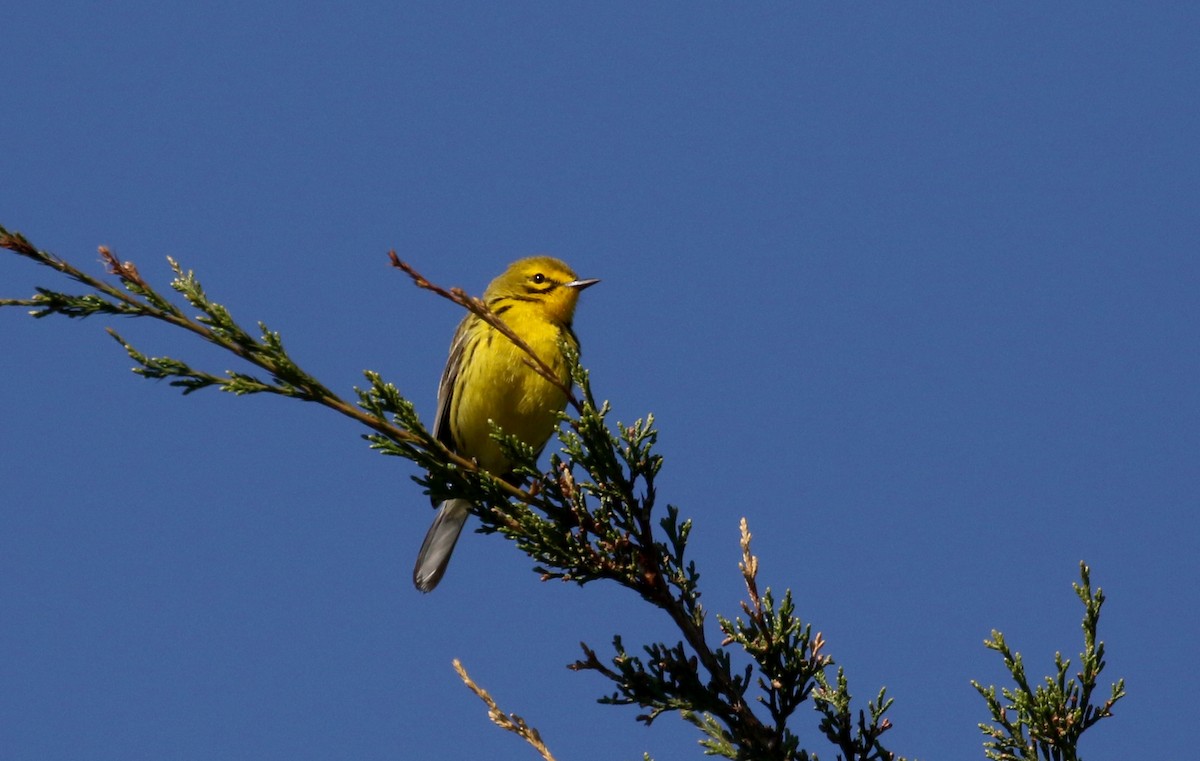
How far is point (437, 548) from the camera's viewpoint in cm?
707

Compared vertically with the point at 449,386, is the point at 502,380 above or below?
below

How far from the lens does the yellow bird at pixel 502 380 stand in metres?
6.42

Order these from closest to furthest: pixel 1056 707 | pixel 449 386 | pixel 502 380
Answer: pixel 1056 707 → pixel 502 380 → pixel 449 386

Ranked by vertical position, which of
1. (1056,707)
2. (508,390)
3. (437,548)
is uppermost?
(508,390)

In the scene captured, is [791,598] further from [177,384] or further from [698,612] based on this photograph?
[177,384]

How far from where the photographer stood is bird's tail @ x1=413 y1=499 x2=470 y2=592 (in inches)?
278

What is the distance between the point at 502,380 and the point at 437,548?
125 centimetres

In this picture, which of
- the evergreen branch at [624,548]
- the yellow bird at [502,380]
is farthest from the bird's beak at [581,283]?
the evergreen branch at [624,548]

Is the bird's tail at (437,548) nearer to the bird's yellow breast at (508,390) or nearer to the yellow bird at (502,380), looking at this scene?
the yellow bird at (502,380)

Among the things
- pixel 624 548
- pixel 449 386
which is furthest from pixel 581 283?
pixel 624 548

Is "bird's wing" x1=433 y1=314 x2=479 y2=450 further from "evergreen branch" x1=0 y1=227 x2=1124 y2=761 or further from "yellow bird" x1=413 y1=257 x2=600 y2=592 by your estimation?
"evergreen branch" x1=0 y1=227 x2=1124 y2=761

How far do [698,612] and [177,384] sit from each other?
1.79 m

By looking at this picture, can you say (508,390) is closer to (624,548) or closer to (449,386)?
(449,386)

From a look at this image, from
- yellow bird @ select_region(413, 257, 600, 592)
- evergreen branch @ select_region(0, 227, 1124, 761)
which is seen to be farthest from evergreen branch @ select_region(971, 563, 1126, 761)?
yellow bird @ select_region(413, 257, 600, 592)
